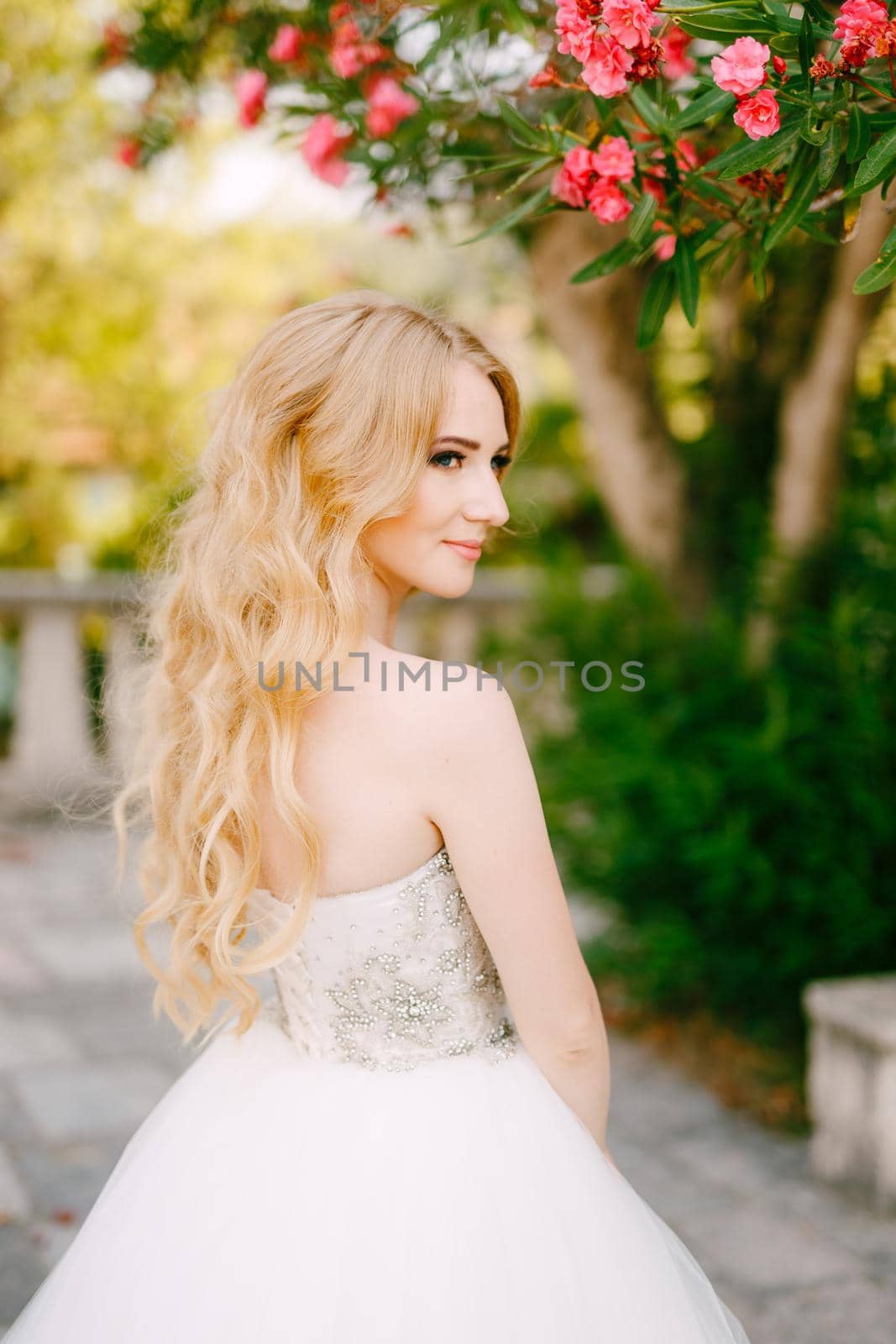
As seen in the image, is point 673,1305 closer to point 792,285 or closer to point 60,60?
point 792,285

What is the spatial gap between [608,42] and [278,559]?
83cm

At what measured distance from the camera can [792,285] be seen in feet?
12.4

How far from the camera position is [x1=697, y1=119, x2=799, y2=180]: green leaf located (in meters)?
1.49

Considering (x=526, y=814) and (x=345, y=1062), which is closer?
(x=526, y=814)

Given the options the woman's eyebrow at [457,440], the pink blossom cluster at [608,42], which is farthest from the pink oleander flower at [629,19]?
the woman's eyebrow at [457,440]

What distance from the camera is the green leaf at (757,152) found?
149 cm

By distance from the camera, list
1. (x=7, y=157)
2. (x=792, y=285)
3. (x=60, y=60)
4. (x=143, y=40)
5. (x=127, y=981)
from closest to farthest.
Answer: (x=143, y=40) → (x=792, y=285) → (x=127, y=981) → (x=60, y=60) → (x=7, y=157)

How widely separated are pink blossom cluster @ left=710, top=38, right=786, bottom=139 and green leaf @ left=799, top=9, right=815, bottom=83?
0.04 m

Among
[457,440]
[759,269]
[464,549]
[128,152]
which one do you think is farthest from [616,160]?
[128,152]

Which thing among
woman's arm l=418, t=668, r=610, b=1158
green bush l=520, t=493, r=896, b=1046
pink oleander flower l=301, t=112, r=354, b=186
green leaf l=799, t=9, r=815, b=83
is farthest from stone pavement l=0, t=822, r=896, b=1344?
pink oleander flower l=301, t=112, r=354, b=186

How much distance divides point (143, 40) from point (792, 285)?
2098 millimetres

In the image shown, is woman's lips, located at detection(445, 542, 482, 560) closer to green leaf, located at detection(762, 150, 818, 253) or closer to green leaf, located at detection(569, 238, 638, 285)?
green leaf, located at detection(569, 238, 638, 285)

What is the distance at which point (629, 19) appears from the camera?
4.98 ft

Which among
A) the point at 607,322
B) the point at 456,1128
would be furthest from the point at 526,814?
the point at 607,322
